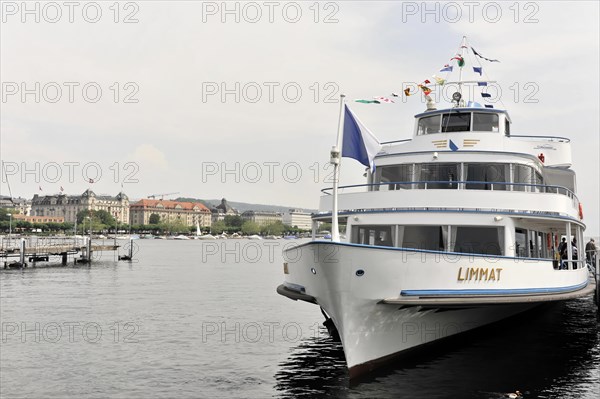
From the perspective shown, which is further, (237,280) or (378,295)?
(237,280)

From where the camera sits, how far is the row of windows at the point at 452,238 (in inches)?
639

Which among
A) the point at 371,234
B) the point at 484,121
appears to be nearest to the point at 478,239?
the point at 371,234

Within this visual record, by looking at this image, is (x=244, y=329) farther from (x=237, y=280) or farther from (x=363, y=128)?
(x=237, y=280)

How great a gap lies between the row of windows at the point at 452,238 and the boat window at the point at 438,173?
2.30 metres

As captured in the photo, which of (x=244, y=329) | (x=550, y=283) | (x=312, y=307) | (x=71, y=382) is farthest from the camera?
(x=312, y=307)

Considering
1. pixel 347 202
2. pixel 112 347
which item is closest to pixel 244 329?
pixel 112 347

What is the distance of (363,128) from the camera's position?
14.3m

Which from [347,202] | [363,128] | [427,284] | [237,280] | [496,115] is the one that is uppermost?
[496,115]

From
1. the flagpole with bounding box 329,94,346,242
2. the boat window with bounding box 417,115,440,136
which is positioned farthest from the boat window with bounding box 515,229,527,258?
the flagpole with bounding box 329,94,346,242

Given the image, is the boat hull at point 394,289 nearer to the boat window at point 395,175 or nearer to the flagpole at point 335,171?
the flagpole at point 335,171

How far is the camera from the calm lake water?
14.7 m

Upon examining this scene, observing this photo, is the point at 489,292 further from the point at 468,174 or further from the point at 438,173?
the point at 438,173

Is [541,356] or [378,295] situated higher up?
[378,295]

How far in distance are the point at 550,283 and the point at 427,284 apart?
16.3 ft
